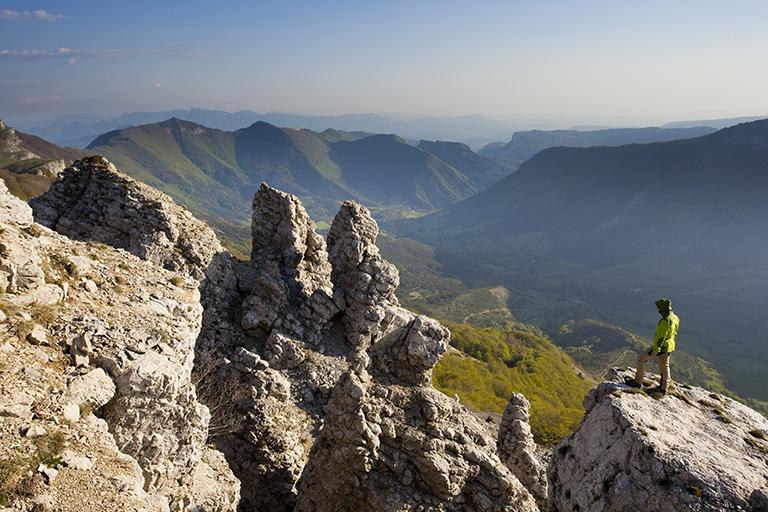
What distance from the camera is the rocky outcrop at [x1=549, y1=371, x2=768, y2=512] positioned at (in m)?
15.8

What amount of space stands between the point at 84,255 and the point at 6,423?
961 centimetres

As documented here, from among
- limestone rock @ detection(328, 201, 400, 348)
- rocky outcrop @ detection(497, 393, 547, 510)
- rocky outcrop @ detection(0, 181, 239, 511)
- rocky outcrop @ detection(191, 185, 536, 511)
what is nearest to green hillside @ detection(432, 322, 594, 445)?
rocky outcrop @ detection(497, 393, 547, 510)

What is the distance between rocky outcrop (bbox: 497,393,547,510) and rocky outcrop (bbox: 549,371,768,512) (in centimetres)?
1230

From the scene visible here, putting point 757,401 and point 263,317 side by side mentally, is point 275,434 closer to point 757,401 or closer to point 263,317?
point 263,317

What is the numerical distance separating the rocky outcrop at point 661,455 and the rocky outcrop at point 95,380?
14.7 meters

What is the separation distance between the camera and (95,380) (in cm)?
1336

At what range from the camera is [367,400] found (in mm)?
20766

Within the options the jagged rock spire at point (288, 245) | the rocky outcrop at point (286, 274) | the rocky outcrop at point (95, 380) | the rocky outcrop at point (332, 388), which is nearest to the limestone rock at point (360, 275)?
the rocky outcrop at point (332, 388)

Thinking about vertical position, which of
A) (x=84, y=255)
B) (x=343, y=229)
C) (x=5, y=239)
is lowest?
(x=343, y=229)

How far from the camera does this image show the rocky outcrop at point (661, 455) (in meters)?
15.8

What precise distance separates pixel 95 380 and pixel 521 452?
94.9ft

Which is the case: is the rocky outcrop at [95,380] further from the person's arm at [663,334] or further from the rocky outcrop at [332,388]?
the person's arm at [663,334]

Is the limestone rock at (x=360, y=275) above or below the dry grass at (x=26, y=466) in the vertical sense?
below

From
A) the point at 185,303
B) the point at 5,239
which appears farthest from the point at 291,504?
the point at 5,239
